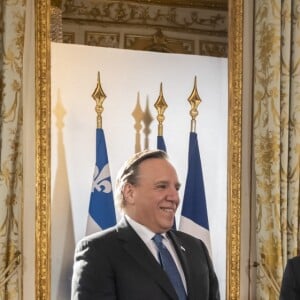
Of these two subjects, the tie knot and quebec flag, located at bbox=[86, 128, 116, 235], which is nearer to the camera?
the tie knot

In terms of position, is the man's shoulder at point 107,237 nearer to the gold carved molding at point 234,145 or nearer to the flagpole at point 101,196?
the flagpole at point 101,196

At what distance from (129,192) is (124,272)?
272 mm

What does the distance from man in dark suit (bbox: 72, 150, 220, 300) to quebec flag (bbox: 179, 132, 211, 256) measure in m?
0.27

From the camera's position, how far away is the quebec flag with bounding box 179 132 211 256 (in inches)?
91.4

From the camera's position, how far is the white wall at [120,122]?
221cm

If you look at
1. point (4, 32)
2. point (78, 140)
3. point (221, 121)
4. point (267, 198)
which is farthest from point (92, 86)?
point (267, 198)

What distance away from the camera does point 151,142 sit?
229 centimetres

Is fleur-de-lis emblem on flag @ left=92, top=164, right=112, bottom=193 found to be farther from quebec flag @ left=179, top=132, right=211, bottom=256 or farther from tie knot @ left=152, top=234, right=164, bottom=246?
tie knot @ left=152, top=234, right=164, bottom=246

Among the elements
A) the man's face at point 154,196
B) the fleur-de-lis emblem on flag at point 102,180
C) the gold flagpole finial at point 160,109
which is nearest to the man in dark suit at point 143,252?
the man's face at point 154,196

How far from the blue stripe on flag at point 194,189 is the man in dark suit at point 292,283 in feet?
1.64

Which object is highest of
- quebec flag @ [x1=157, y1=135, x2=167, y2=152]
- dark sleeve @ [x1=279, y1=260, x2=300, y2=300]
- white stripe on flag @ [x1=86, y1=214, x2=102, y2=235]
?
quebec flag @ [x1=157, y1=135, x2=167, y2=152]

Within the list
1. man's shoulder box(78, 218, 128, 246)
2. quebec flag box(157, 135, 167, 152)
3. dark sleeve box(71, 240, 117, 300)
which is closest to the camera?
dark sleeve box(71, 240, 117, 300)

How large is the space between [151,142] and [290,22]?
684 mm

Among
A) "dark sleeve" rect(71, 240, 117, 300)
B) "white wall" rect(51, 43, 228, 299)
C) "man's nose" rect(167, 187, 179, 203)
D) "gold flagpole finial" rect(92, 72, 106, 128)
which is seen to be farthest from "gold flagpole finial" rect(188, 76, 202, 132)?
"dark sleeve" rect(71, 240, 117, 300)
